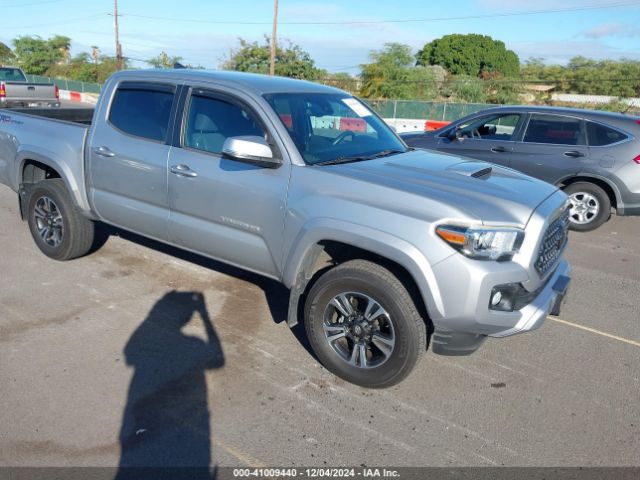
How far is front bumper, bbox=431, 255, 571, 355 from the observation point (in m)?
3.02

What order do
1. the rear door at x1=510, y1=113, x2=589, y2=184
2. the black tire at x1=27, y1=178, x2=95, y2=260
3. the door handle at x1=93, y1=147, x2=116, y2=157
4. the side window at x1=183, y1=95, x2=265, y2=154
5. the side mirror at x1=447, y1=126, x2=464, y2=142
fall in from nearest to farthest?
the side window at x1=183, y1=95, x2=265, y2=154 < the door handle at x1=93, y1=147, x2=116, y2=157 < the black tire at x1=27, y1=178, x2=95, y2=260 < the rear door at x1=510, y1=113, x2=589, y2=184 < the side mirror at x1=447, y1=126, x2=464, y2=142

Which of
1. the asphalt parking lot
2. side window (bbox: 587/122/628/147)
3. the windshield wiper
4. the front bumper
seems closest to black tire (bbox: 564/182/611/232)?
side window (bbox: 587/122/628/147)

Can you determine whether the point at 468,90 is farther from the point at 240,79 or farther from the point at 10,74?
the point at 240,79

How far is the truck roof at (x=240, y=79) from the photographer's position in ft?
13.6

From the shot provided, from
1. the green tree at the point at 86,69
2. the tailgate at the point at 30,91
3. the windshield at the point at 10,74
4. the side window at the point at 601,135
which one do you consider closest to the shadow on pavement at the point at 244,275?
the side window at the point at 601,135

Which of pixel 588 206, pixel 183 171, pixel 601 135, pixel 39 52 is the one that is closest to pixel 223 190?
pixel 183 171

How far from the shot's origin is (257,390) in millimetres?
3473

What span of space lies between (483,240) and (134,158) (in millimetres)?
2920

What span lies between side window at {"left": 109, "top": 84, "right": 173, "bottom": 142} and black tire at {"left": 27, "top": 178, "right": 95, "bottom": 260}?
3.38ft

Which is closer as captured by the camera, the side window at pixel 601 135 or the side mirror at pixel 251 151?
the side mirror at pixel 251 151

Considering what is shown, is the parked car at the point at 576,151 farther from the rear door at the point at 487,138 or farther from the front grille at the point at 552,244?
the front grille at the point at 552,244

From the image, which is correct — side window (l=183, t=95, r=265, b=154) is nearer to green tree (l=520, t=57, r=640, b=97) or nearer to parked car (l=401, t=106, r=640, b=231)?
parked car (l=401, t=106, r=640, b=231)

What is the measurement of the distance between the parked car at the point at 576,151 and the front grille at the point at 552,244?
4322 mm

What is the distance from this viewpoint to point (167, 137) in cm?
434
